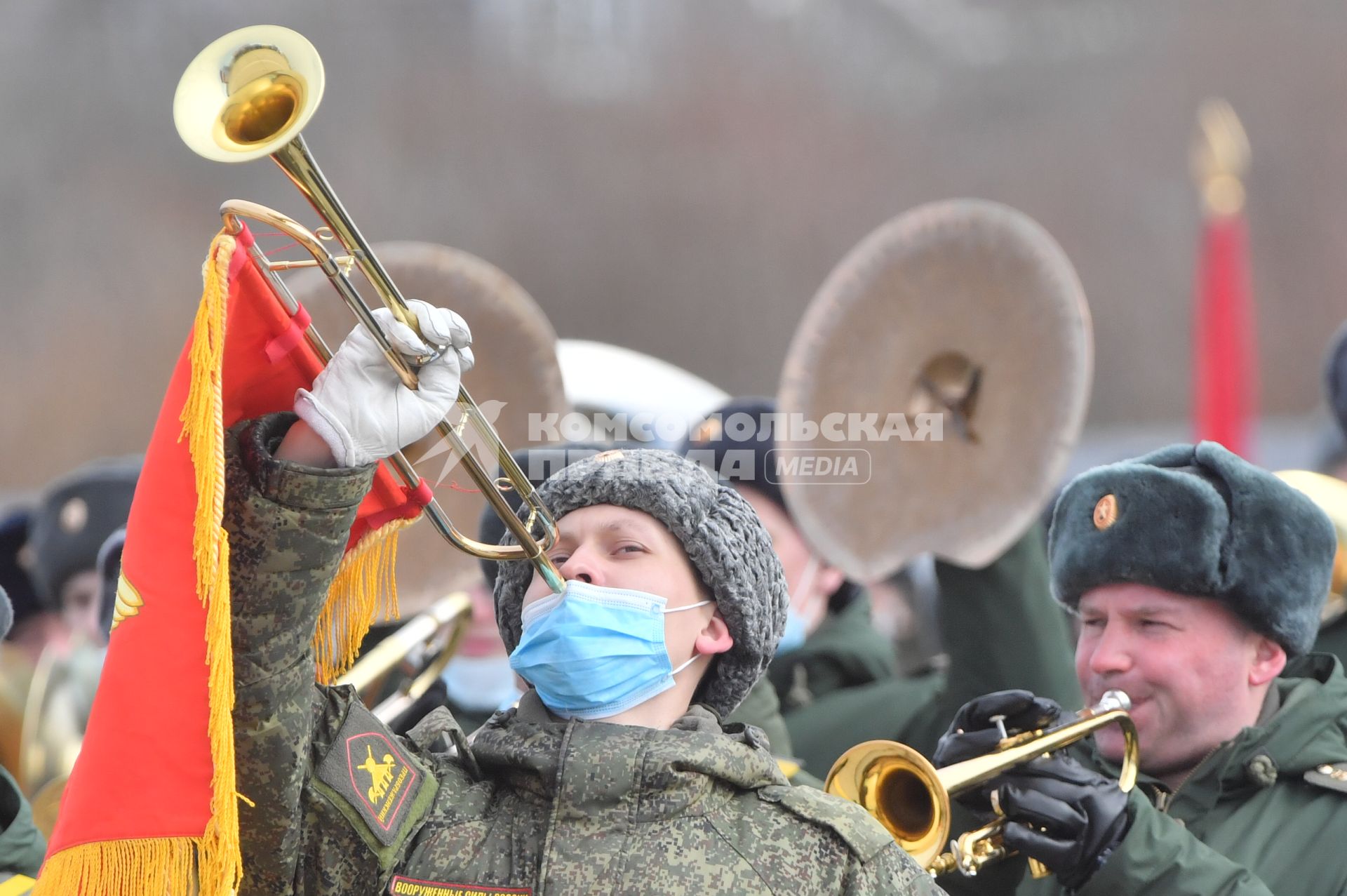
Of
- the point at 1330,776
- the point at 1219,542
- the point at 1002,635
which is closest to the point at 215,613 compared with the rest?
the point at 1219,542

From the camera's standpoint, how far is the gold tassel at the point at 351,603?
2.42 meters

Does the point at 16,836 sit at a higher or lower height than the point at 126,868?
lower

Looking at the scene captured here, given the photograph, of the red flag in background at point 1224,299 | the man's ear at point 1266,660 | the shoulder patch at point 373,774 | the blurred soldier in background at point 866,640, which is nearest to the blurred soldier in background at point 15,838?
the shoulder patch at point 373,774

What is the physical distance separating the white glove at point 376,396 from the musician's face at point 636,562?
443mm

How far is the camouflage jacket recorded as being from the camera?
216 cm

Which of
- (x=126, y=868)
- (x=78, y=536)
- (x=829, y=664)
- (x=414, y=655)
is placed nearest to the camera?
(x=126, y=868)

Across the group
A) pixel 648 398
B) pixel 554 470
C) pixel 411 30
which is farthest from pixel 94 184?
pixel 554 470

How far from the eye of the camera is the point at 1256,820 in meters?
3.04

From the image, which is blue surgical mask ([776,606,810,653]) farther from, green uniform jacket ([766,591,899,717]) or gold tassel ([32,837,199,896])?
gold tassel ([32,837,199,896])

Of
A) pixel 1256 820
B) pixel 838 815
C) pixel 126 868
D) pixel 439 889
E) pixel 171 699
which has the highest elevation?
pixel 171 699

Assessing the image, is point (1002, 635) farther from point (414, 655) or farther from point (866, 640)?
point (414, 655)

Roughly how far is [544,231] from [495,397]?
1312cm

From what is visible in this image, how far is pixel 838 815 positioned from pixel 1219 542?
116 centimetres

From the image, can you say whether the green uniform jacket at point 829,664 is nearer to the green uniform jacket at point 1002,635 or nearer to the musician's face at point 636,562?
the green uniform jacket at point 1002,635
